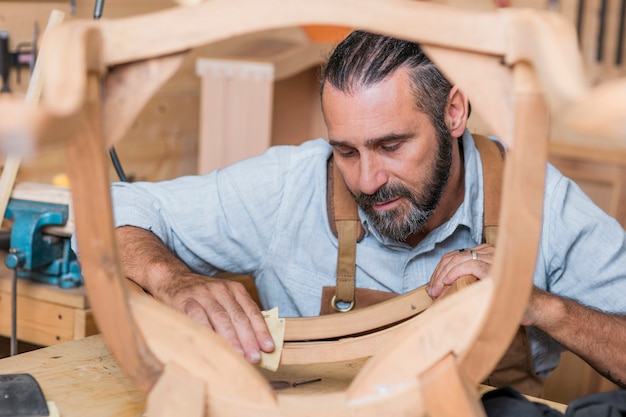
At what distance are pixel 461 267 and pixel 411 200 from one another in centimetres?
34

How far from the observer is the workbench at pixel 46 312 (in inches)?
72.0

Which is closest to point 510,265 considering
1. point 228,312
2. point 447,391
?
point 447,391

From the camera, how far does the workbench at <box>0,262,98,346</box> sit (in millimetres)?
1829

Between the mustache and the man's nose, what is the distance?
18 mm

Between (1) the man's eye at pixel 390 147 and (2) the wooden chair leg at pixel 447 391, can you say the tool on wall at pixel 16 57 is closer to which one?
(1) the man's eye at pixel 390 147

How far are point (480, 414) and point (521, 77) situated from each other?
0.34 m

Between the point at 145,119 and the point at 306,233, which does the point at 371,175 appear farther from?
the point at 145,119

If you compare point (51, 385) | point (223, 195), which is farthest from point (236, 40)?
point (51, 385)

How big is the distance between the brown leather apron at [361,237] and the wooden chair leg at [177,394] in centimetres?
85

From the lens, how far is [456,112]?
1716mm

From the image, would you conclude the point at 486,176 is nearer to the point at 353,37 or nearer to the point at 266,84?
the point at 353,37

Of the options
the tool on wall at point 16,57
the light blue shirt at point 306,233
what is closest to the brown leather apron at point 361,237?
the light blue shirt at point 306,233

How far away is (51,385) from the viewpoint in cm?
116

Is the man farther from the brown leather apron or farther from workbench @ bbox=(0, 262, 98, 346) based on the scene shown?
workbench @ bbox=(0, 262, 98, 346)
